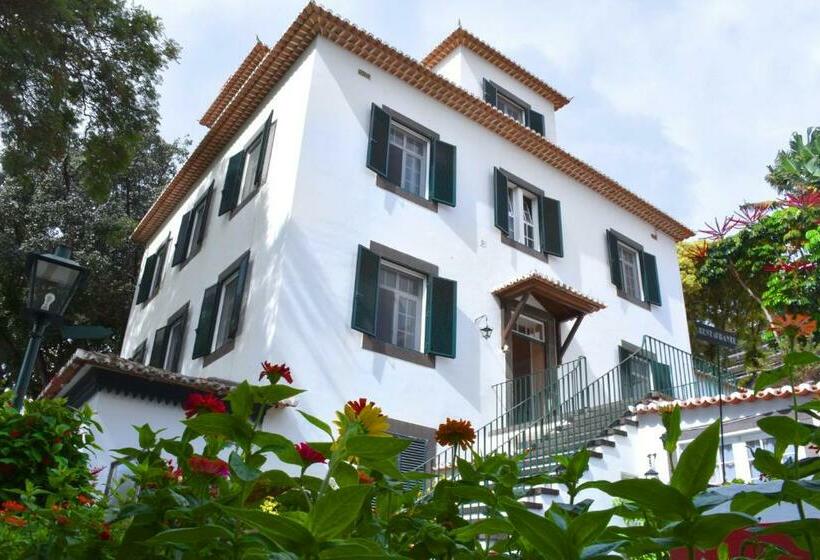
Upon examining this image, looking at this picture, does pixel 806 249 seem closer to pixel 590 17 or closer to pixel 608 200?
pixel 608 200

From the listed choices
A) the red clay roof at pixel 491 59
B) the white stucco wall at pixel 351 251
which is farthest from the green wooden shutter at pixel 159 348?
the red clay roof at pixel 491 59

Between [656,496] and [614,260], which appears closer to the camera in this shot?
[656,496]

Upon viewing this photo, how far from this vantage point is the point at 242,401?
1.22m

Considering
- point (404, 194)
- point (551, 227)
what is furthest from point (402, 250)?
point (551, 227)

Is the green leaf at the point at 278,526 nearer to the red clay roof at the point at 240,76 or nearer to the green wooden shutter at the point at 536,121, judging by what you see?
the red clay roof at the point at 240,76

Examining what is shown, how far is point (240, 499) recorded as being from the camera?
1.18 m

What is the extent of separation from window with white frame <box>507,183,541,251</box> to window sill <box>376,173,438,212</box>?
2126 mm

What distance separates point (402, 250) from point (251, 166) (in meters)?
3.70

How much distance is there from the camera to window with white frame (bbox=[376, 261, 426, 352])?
36.8 feet

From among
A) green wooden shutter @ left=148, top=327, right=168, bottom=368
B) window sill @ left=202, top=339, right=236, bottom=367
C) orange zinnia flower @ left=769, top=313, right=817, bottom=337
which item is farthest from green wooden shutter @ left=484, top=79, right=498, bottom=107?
orange zinnia flower @ left=769, top=313, right=817, bottom=337

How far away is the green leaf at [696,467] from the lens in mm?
876

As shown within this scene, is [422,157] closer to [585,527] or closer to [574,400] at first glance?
[574,400]

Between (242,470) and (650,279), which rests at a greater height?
(650,279)

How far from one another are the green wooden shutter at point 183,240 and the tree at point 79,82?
3.89 m
